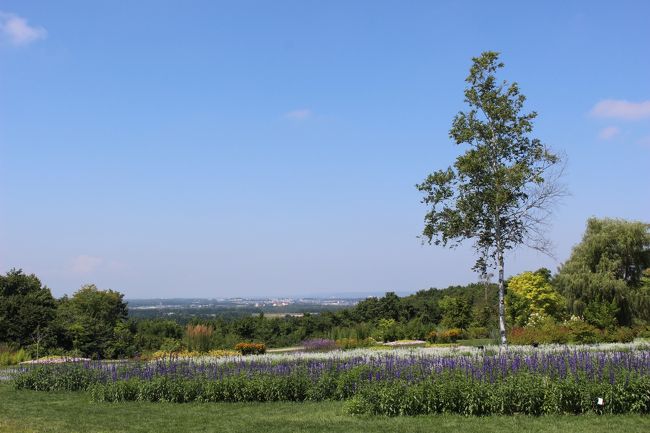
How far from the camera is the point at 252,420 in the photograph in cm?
896

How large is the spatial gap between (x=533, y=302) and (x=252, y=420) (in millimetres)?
20782

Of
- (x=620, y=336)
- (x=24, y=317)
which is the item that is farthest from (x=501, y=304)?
(x=24, y=317)

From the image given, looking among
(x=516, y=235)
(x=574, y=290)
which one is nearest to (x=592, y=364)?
(x=516, y=235)

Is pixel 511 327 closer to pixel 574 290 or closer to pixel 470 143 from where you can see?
pixel 574 290

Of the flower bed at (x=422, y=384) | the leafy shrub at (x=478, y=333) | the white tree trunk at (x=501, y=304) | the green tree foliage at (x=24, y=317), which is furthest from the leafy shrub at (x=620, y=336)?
the green tree foliage at (x=24, y=317)

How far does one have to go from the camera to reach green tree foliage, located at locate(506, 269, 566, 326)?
26500 mm

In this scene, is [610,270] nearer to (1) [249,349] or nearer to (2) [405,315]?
(2) [405,315]

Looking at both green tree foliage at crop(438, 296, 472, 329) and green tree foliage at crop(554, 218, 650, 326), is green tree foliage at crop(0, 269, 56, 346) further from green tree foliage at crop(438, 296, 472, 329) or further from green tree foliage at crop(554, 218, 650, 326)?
green tree foliage at crop(554, 218, 650, 326)

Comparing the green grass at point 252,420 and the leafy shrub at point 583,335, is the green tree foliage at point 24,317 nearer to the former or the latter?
the green grass at point 252,420

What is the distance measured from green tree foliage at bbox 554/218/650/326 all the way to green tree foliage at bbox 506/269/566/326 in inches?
35.7

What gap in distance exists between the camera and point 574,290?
2738 cm

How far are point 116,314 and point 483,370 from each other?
32028mm

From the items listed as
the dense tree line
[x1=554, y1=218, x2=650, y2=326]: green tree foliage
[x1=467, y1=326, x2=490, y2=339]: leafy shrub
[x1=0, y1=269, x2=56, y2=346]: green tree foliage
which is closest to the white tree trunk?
the dense tree line

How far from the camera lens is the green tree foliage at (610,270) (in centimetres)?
2634
